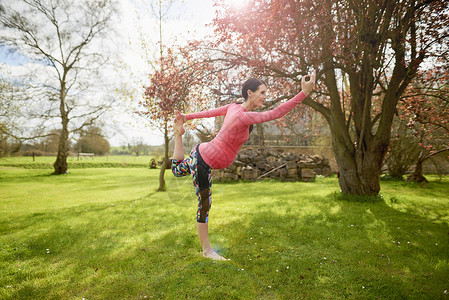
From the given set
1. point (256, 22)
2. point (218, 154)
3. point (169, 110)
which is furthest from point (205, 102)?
point (218, 154)

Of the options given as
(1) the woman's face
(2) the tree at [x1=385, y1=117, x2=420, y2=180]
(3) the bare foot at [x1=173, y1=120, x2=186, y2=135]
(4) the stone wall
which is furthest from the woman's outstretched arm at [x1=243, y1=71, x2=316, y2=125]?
(2) the tree at [x1=385, y1=117, x2=420, y2=180]

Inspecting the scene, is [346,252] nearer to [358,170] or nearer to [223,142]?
[223,142]

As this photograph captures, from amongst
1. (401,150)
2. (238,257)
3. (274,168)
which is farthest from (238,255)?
(401,150)

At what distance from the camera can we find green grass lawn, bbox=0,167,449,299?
8.77 ft

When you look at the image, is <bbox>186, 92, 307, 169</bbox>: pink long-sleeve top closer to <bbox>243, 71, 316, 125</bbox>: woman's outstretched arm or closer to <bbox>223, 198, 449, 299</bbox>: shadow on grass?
<bbox>243, 71, 316, 125</bbox>: woman's outstretched arm

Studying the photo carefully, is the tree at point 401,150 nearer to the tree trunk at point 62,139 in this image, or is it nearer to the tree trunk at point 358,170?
the tree trunk at point 358,170

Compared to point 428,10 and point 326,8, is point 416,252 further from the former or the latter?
point 428,10

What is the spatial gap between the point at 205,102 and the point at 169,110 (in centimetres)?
271

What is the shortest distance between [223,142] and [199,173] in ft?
1.83

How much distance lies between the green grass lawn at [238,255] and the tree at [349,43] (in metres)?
1.80

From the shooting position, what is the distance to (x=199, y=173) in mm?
3047

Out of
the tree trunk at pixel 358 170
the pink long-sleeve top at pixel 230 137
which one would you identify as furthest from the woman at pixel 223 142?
the tree trunk at pixel 358 170

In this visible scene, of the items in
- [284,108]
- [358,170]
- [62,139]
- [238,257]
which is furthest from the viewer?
[62,139]

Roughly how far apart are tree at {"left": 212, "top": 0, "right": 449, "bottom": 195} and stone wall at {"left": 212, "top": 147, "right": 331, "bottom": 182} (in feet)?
24.4
